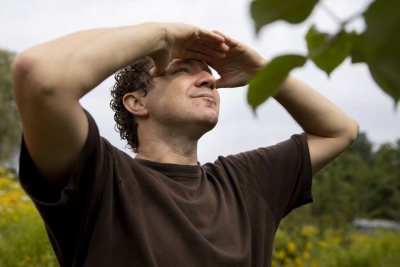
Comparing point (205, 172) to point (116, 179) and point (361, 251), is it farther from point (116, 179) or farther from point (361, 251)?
point (361, 251)

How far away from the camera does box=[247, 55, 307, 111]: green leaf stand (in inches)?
16.5

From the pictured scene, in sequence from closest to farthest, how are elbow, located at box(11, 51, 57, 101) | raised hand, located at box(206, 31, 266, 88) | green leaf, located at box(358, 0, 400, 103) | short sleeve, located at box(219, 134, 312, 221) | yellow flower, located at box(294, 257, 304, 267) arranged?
green leaf, located at box(358, 0, 400, 103) → elbow, located at box(11, 51, 57, 101) → short sleeve, located at box(219, 134, 312, 221) → raised hand, located at box(206, 31, 266, 88) → yellow flower, located at box(294, 257, 304, 267)

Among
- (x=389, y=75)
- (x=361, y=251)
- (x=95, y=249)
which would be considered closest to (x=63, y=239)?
(x=95, y=249)

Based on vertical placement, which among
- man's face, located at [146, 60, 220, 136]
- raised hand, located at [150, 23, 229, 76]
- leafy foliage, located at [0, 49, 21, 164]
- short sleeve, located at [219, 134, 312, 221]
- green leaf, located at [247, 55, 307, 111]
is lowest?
leafy foliage, located at [0, 49, 21, 164]

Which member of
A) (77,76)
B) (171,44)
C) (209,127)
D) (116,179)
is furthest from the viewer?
(209,127)

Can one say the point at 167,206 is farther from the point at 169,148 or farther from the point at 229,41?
the point at 229,41

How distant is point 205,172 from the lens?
2070mm

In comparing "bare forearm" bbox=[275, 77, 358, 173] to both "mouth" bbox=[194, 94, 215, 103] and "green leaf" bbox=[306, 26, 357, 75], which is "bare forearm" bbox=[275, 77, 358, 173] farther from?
"green leaf" bbox=[306, 26, 357, 75]

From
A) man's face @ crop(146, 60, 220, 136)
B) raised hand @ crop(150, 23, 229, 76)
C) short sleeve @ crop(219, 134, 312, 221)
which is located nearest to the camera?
raised hand @ crop(150, 23, 229, 76)

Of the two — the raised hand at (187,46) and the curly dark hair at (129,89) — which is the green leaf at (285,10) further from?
the curly dark hair at (129,89)

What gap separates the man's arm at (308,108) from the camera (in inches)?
88.8

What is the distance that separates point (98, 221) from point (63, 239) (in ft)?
0.33

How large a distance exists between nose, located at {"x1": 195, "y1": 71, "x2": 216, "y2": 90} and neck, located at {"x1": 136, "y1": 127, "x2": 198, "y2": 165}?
183 mm

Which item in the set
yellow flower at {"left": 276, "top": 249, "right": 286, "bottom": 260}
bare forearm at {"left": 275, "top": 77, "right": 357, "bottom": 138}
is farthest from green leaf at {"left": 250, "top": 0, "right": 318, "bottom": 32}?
yellow flower at {"left": 276, "top": 249, "right": 286, "bottom": 260}
